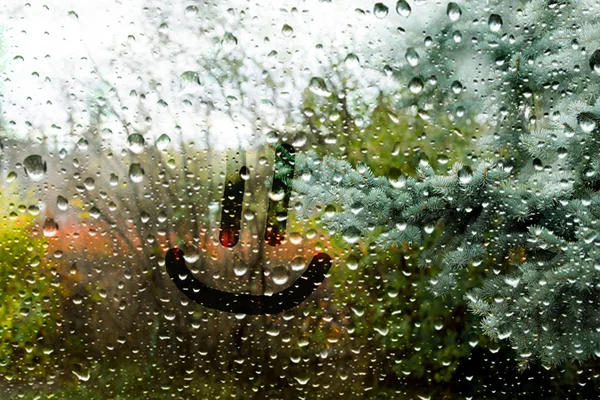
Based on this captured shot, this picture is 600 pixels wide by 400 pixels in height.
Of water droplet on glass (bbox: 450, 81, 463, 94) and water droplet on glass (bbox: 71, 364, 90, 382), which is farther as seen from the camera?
water droplet on glass (bbox: 450, 81, 463, 94)

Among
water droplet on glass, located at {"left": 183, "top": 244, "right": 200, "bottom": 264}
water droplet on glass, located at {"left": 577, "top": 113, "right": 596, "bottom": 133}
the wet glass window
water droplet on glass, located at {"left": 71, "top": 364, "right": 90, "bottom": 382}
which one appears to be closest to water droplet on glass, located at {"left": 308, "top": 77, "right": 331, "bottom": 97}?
the wet glass window

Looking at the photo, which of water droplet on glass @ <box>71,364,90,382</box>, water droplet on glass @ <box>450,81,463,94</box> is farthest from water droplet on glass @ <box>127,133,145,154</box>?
water droplet on glass @ <box>450,81,463,94</box>

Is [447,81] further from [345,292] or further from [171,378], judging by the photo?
[171,378]

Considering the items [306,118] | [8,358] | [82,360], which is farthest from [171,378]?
[306,118]

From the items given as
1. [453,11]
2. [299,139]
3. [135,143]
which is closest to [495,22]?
[453,11]

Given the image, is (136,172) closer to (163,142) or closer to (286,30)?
(163,142)

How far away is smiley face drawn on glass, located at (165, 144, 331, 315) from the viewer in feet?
2.81

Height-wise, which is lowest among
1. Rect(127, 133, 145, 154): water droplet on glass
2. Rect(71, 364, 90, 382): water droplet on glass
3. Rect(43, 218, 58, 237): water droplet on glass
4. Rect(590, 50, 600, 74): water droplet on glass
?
Rect(71, 364, 90, 382): water droplet on glass

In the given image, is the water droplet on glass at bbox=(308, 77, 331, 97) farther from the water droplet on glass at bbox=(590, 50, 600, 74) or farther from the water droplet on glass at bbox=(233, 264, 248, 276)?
the water droplet on glass at bbox=(590, 50, 600, 74)

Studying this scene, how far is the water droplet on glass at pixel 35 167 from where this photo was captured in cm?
80

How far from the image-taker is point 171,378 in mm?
834

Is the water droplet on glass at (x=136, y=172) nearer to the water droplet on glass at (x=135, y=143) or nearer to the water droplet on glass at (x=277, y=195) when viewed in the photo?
the water droplet on glass at (x=135, y=143)

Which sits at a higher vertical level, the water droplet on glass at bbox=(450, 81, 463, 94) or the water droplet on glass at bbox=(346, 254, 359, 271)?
the water droplet on glass at bbox=(450, 81, 463, 94)

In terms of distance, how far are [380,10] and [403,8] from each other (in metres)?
0.05
